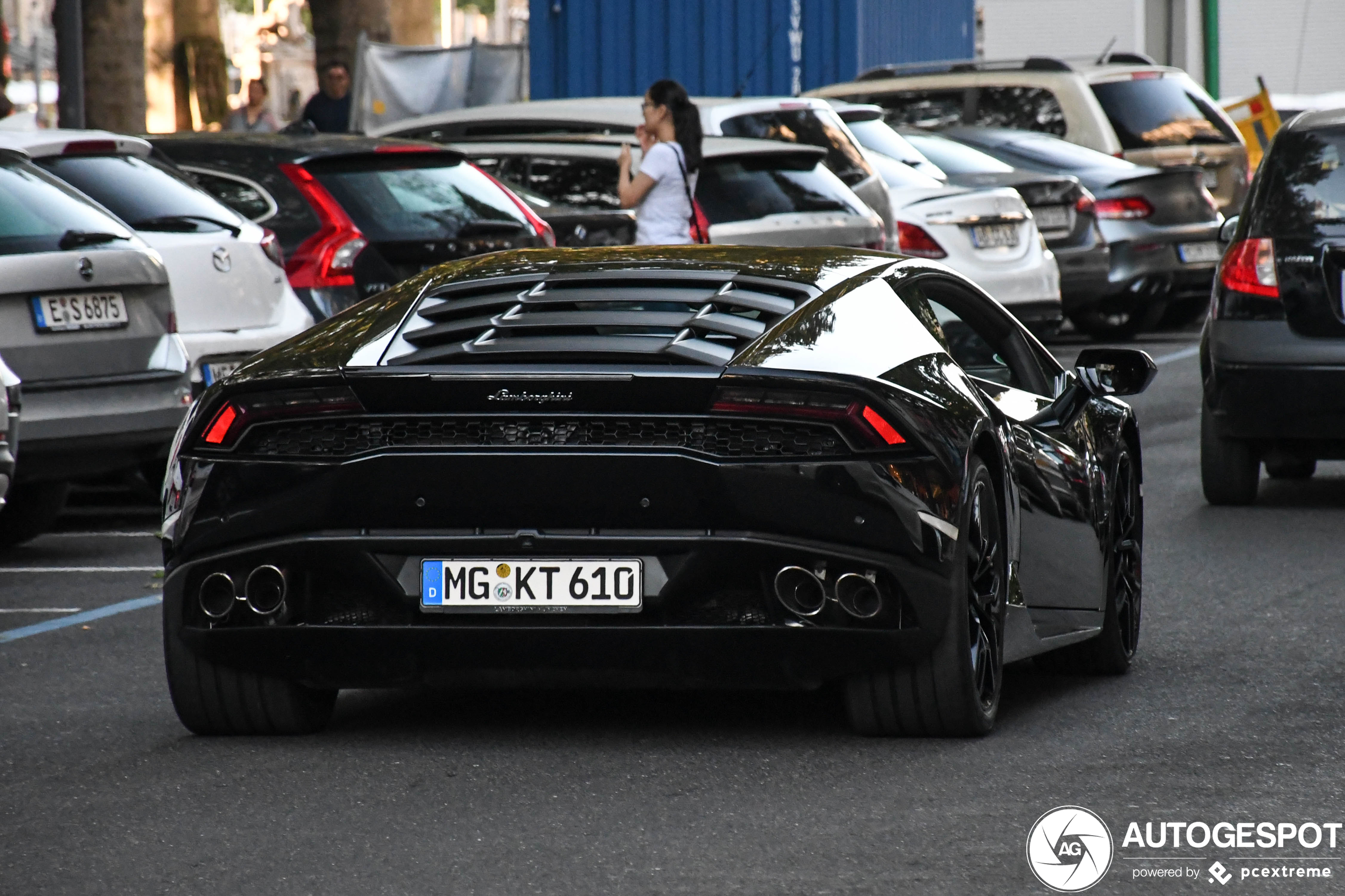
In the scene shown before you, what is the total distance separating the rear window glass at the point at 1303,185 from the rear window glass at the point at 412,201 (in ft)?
11.5

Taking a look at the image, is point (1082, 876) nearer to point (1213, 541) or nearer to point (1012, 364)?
point (1012, 364)

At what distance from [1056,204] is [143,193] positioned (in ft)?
31.4

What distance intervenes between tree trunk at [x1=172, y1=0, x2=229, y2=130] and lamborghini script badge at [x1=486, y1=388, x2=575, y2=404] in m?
28.4

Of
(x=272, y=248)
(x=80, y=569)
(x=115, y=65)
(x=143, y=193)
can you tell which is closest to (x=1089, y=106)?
(x=115, y=65)

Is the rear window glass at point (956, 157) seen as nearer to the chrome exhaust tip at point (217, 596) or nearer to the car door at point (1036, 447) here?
the car door at point (1036, 447)

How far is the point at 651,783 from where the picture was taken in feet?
19.0

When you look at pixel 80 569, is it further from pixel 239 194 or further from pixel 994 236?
pixel 994 236

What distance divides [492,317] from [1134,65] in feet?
57.3

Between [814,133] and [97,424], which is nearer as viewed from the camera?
[97,424]

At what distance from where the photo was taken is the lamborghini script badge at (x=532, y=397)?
5910 mm

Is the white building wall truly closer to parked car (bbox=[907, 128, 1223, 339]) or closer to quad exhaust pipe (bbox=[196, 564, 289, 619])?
parked car (bbox=[907, 128, 1223, 339])

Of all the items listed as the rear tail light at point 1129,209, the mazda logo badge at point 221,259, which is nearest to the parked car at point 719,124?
the rear tail light at point 1129,209

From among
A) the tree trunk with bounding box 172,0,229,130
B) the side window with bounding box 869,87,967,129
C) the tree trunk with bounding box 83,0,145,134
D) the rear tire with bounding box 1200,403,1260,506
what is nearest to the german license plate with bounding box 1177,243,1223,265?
the side window with bounding box 869,87,967,129

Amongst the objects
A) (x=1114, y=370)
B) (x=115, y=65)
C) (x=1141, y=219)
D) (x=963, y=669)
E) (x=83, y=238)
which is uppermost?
(x=115, y=65)
